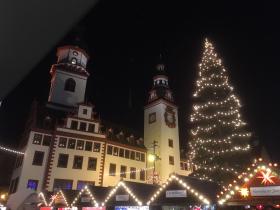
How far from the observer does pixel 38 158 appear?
3362 cm

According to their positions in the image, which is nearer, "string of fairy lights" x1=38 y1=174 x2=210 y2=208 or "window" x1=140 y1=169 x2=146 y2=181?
"string of fairy lights" x1=38 y1=174 x2=210 y2=208

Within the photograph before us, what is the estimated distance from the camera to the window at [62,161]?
34062 mm

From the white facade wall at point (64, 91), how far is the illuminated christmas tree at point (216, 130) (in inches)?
1060

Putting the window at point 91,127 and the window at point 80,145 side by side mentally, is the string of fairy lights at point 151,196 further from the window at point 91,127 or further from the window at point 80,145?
the window at point 91,127

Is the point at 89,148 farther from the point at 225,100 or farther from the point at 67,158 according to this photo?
the point at 225,100

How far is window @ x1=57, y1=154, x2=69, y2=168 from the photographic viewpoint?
34.1 meters

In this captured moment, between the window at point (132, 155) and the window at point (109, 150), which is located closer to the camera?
the window at point (109, 150)

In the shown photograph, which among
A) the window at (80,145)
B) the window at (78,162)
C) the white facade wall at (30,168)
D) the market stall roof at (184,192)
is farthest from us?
the window at (80,145)

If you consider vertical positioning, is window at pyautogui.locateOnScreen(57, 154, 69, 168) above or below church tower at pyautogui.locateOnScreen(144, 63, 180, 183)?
below

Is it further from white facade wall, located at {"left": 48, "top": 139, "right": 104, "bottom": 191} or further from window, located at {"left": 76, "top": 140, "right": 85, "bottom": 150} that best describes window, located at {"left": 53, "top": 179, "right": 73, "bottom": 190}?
window, located at {"left": 76, "top": 140, "right": 85, "bottom": 150}

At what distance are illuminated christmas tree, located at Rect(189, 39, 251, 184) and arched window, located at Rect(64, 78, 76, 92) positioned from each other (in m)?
28.1

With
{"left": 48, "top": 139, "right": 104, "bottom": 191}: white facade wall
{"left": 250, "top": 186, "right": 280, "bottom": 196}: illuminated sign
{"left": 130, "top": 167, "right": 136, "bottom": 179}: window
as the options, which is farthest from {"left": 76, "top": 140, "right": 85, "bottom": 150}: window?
{"left": 250, "top": 186, "right": 280, "bottom": 196}: illuminated sign

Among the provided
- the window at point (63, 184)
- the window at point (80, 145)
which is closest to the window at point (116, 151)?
the window at point (80, 145)

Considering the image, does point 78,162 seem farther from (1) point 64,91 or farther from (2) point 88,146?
(1) point 64,91
